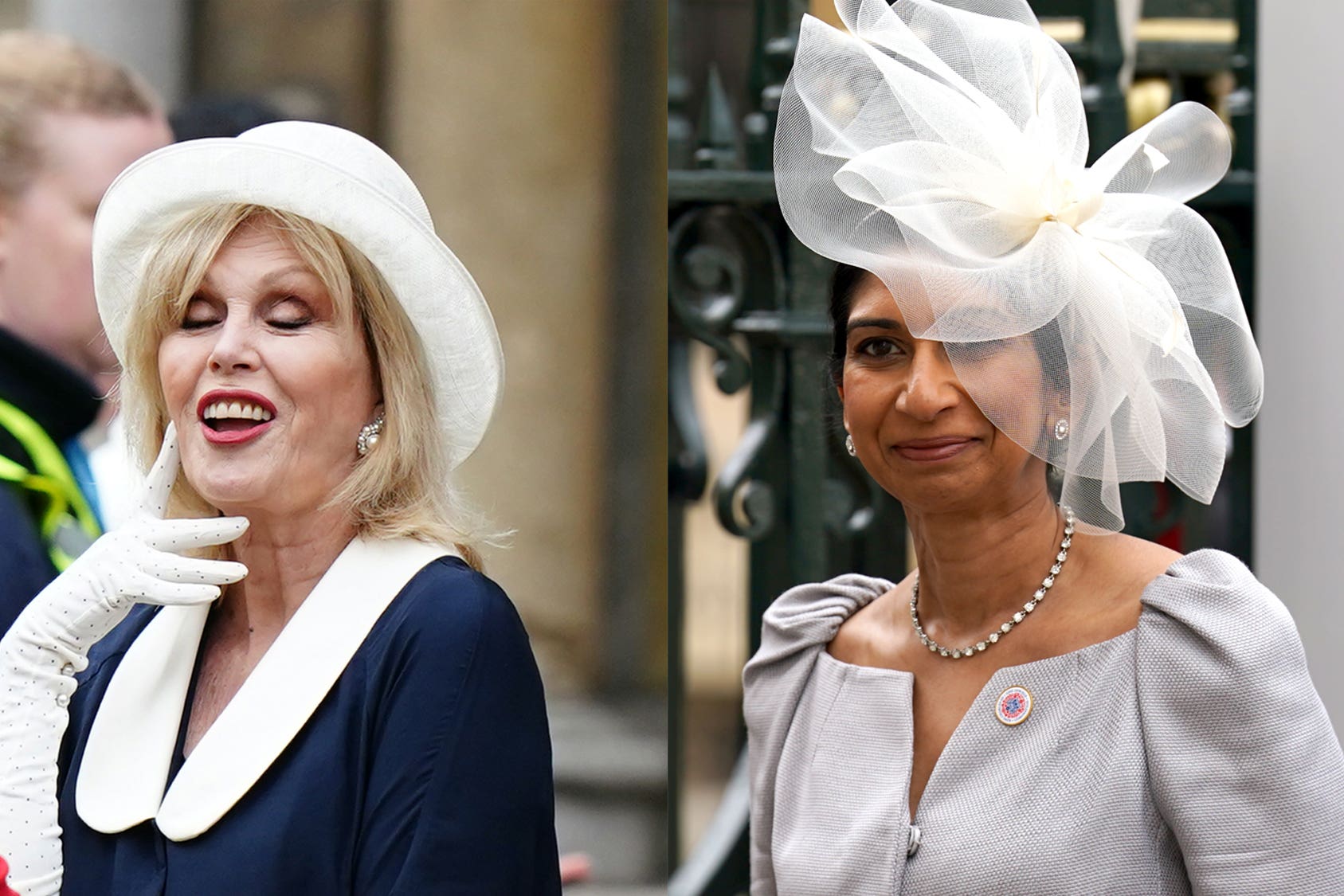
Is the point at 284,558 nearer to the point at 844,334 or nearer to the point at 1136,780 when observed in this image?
the point at 844,334

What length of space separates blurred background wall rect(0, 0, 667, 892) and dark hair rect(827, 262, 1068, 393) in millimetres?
816

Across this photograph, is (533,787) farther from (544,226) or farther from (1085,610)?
(544,226)

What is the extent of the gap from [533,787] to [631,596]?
1145 mm

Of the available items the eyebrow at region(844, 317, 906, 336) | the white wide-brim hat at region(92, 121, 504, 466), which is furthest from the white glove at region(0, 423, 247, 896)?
the eyebrow at region(844, 317, 906, 336)

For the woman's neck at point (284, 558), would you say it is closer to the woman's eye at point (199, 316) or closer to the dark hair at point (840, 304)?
the woman's eye at point (199, 316)

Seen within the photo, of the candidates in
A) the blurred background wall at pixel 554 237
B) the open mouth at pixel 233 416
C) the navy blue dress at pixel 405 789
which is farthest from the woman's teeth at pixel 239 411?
the blurred background wall at pixel 554 237

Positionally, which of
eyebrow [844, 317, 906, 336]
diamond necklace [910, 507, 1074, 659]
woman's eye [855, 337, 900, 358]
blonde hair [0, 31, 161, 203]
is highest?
blonde hair [0, 31, 161, 203]

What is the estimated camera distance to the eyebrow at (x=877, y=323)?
6.63 feet

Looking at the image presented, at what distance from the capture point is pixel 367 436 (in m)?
2.00

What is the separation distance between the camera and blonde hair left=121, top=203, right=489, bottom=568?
6.29 ft

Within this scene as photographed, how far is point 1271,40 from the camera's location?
10.7 feet

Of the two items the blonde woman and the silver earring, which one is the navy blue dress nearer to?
the blonde woman

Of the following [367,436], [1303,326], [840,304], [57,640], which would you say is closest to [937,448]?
[840,304]

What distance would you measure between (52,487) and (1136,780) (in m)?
2.09
